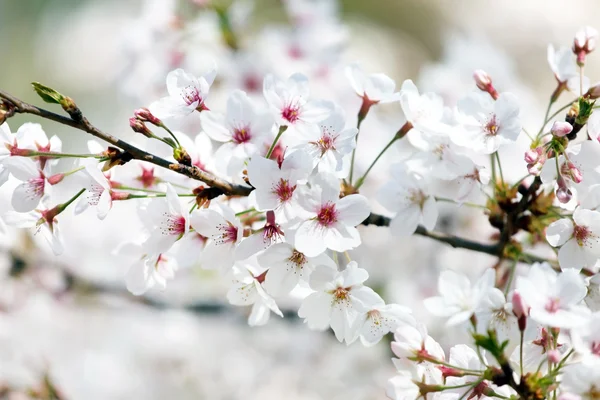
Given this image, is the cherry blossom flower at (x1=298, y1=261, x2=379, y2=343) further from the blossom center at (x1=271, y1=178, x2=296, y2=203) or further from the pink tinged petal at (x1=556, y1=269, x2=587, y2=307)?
the pink tinged petal at (x1=556, y1=269, x2=587, y2=307)

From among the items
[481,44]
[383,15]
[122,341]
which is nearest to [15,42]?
[383,15]

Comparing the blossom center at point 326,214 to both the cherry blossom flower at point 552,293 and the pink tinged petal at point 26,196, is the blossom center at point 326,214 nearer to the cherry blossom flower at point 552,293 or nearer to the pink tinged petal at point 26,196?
the cherry blossom flower at point 552,293

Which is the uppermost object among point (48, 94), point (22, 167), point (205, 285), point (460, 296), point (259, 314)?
point (48, 94)

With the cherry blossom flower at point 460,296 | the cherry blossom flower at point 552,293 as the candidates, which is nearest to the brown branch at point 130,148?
the cherry blossom flower at point 460,296

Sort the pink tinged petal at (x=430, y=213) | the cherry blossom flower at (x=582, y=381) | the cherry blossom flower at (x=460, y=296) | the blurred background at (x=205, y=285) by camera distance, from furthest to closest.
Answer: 1. the blurred background at (x=205, y=285)
2. the pink tinged petal at (x=430, y=213)
3. the cherry blossom flower at (x=460, y=296)
4. the cherry blossom flower at (x=582, y=381)

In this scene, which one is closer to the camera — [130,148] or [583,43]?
[130,148]

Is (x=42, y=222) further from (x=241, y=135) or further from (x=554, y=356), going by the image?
(x=554, y=356)

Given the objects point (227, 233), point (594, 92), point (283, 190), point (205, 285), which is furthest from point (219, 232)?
point (205, 285)

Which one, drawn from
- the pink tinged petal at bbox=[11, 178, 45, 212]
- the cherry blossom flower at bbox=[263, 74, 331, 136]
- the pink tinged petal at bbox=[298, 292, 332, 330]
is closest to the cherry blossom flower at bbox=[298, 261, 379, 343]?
the pink tinged petal at bbox=[298, 292, 332, 330]
